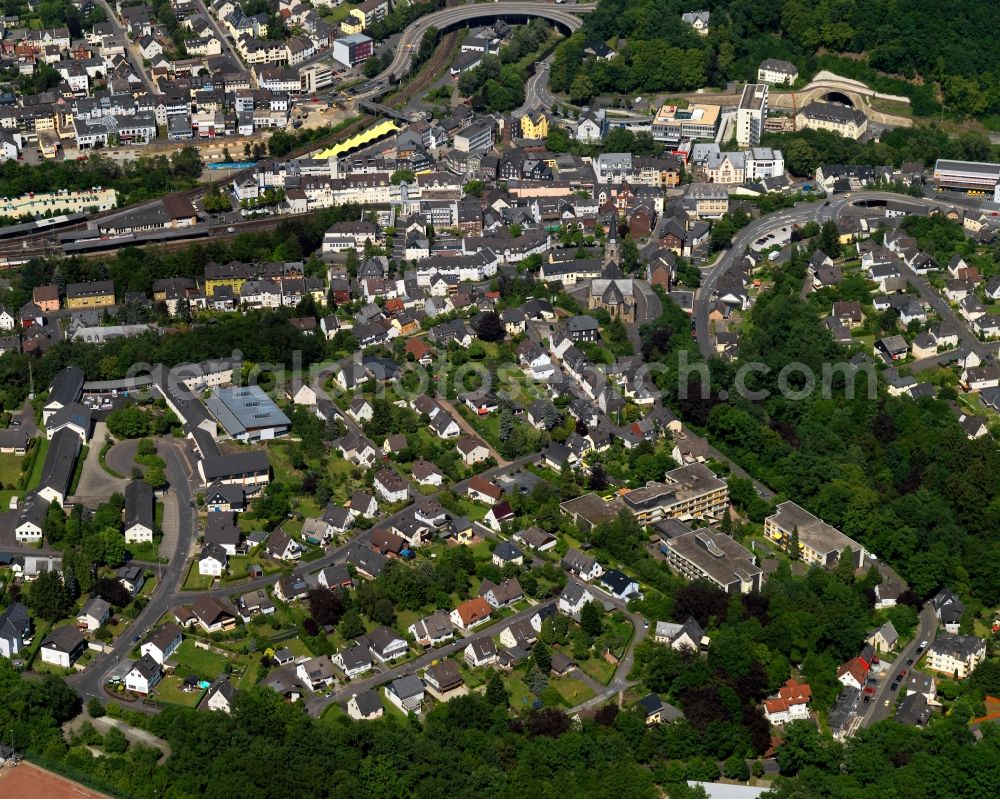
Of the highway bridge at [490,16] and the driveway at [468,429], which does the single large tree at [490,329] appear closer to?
the driveway at [468,429]

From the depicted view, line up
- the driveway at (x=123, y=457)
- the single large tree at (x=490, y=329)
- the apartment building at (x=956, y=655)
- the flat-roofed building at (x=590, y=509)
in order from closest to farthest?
the apartment building at (x=956, y=655), the flat-roofed building at (x=590, y=509), the driveway at (x=123, y=457), the single large tree at (x=490, y=329)

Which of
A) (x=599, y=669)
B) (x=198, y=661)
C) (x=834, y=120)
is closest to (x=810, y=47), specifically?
(x=834, y=120)

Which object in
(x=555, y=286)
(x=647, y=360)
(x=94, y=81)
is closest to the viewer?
(x=647, y=360)

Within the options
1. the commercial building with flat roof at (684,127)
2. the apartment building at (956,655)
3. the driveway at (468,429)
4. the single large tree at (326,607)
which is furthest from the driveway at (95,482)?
the commercial building with flat roof at (684,127)

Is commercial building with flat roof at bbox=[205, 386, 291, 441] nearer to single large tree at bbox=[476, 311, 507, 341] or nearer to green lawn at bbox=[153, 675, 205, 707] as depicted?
single large tree at bbox=[476, 311, 507, 341]

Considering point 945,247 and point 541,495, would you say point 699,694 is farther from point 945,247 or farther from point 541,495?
point 945,247

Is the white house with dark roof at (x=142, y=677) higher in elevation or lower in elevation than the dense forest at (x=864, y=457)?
lower

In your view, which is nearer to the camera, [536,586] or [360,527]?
[536,586]

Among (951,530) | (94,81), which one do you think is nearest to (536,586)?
(951,530)
